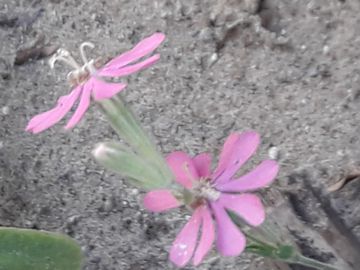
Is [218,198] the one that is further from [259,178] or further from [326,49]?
[326,49]

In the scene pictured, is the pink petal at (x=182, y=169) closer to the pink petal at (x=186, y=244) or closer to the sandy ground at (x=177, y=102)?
the pink petal at (x=186, y=244)

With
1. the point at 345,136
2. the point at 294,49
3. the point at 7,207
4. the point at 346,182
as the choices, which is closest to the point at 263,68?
the point at 294,49

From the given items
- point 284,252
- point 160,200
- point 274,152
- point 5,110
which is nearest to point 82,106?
point 160,200

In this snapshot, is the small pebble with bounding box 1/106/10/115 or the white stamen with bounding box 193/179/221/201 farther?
the small pebble with bounding box 1/106/10/115

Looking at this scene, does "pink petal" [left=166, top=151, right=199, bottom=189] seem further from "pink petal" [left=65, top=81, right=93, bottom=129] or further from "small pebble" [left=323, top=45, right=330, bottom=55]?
"small pebble" [left=323, top=45, right=330, bottom=55]

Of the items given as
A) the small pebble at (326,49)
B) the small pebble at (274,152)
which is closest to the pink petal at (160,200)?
the small pebble at (274,152)

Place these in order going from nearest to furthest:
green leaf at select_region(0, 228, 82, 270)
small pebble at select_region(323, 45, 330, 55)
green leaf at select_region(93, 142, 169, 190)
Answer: green leaf at select_region(93, 142, 169, 190)
green leaf at select_region(0, 228, 82, 270)
small pebble at select_region(323, 45, 330, 55)

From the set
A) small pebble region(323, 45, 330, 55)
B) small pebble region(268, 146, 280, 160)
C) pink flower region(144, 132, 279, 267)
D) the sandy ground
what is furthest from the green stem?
small pebble region(323, 45, 330, 55)
